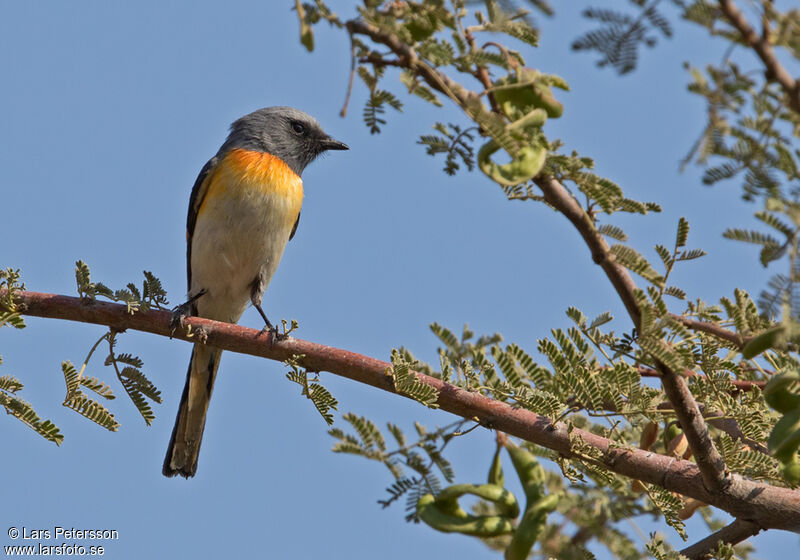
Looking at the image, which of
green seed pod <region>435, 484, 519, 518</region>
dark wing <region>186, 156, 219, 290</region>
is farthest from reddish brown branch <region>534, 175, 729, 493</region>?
dark wing <region>186, 156, 219, 290</region>

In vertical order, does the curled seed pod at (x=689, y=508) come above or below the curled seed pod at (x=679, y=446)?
below

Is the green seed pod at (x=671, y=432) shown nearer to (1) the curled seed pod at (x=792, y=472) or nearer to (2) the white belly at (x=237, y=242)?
(1) the curled seed pod at (x=792, y=472)

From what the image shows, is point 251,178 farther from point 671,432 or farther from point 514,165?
point 514,165

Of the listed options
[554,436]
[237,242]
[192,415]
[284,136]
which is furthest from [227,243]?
[554,436]

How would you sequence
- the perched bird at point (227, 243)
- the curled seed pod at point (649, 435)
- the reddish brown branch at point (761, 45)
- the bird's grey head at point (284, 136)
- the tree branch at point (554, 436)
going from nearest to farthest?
the reddish brown branch at point (761, 45)
the tree branch at point (554, 436)
the curled seed pod at point (649, 435)
the perched bird at point (227, 243)
the bird's grey head at point (284, 136)

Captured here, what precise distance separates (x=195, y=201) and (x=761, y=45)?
565 cm

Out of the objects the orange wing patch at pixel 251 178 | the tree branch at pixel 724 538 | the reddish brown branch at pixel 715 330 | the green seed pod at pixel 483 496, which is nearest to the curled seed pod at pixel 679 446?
the tree branch at pixel 724 538

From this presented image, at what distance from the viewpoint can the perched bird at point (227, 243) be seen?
659cm

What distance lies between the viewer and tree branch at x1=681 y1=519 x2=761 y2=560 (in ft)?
11.2

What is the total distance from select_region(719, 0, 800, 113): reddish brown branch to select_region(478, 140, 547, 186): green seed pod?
2.31 ft

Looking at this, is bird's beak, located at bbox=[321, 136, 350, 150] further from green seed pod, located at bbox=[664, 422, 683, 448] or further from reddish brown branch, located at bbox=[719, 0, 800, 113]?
reddish brown branch, located at bbox=[719, 0, 800, 113]

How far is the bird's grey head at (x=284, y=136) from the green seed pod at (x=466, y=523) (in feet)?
15.9

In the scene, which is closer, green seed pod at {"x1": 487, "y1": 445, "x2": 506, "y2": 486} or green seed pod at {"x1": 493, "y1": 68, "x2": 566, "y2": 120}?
green seed pod at {"x1": 493, "y1": 68, "x2": 566, "y2": 120}

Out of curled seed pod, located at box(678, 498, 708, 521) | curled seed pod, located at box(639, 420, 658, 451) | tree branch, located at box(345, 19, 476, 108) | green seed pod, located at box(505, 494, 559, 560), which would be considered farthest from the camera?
curled seed pod, located at box(678, 498, 708, 521)
